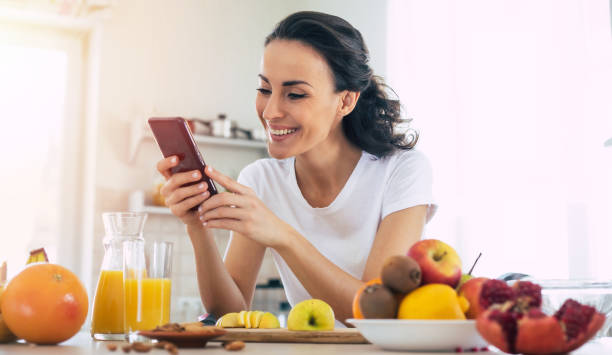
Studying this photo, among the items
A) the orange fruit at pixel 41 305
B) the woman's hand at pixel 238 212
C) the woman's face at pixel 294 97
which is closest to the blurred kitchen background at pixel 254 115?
the woman's face at pixel 294 97

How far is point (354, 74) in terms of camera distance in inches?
70.8

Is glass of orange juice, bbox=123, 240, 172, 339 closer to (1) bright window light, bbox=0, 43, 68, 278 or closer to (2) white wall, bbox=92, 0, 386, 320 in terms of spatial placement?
(2) white wall, bbox=92, 0, 386, 320

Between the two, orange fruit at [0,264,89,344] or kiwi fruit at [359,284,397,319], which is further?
orange fruit at [0,264,89,344]

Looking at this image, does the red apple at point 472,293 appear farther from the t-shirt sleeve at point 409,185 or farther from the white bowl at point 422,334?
the t-shirt sleeve at point 409,185

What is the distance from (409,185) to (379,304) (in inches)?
35.6

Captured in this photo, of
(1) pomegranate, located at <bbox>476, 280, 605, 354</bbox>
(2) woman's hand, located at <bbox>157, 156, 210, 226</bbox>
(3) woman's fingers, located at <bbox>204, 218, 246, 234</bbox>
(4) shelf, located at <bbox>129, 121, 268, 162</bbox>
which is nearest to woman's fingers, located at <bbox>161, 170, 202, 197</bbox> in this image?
(2) woman's hand, located at <bbox>157, 156, 210, 226</bbox>

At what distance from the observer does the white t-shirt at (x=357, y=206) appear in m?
1.74

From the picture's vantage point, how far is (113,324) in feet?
3.58

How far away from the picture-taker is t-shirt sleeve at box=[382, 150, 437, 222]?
5.57ft

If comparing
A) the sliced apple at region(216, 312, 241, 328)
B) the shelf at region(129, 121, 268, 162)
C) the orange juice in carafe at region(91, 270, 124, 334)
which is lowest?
the sliced apple at region(216, 312, 241, 328)

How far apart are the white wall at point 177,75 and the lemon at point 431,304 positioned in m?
2.86

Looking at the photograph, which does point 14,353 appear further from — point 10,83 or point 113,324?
point 10,83

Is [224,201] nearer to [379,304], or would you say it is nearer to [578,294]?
[379,304]

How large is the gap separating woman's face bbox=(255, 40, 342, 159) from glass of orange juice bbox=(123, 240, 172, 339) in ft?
2.19
